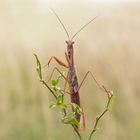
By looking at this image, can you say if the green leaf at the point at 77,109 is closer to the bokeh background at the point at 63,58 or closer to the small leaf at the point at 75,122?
the small leaf at the point at 75,122

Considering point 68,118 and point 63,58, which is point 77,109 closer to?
point 68,118

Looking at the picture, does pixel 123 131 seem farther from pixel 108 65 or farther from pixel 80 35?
pixel 80 35

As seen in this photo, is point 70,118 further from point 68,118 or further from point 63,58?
point 63,58

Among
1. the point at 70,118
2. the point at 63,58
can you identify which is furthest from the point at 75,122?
the point at 63,58

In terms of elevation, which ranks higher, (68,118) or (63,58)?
(63,58)

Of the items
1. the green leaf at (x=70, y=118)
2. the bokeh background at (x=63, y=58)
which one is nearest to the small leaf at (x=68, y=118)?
the green leaf at (x=70, y=118)

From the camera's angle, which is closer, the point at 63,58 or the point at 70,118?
the point at 70,118

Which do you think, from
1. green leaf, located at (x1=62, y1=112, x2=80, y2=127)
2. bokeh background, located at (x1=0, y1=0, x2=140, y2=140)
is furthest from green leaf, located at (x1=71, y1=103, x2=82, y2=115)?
bokeh background, located at (x1=0, y1=0, x2=140, y2=140)

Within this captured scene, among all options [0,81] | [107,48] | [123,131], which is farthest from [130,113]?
[0,81]
